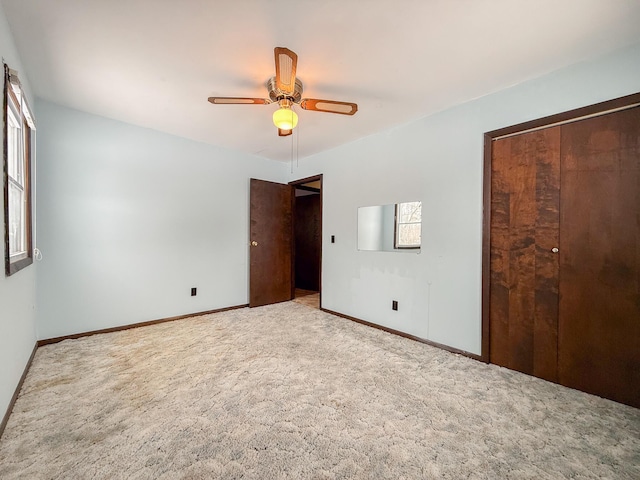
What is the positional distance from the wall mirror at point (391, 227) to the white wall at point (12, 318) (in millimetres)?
3043

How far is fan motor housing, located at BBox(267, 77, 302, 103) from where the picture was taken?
2.03m

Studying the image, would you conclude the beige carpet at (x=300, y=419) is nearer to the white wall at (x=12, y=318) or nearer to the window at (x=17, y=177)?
the white wall at (x=12, y=318)

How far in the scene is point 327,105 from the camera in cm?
213

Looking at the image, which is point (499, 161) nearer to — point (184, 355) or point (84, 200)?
point (184, 355)

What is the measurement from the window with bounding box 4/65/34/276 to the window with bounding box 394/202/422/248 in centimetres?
312

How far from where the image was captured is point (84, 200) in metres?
2.80

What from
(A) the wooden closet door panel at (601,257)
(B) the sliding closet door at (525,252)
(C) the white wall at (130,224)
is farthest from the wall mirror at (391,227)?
(C) the white wall at (130,224)

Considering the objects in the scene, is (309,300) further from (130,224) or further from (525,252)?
(525,252)

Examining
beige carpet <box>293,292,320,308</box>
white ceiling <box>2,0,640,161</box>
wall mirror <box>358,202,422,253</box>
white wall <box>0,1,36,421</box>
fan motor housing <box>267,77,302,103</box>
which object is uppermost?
white ceiling <box>2,0,640,161</box>

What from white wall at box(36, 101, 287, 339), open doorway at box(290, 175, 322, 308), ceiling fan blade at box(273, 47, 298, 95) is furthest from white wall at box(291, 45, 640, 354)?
open doorway at box(290, 175, 322, 308)

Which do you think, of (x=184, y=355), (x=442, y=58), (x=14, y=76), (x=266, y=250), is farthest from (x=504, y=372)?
(x=14, y=76)

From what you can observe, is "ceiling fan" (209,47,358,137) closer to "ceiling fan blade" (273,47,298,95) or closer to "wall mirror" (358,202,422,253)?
"ceiling fan blade" (273,47,298,95)

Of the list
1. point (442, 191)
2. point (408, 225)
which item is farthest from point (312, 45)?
point (408, 225)

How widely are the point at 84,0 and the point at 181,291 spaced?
2883 millimetres
